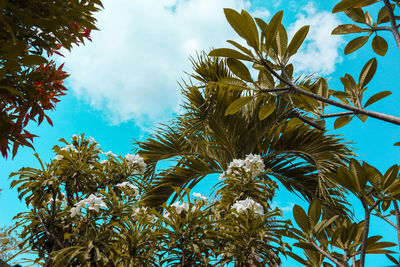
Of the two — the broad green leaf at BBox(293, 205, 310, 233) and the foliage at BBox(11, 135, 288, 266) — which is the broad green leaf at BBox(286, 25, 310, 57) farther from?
the foliage at BBox(11, 135, 288, 266)

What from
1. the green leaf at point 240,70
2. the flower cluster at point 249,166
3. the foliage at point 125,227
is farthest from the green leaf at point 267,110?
the flower cluster at point 249,166

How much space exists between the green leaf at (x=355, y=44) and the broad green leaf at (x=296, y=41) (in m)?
0.23

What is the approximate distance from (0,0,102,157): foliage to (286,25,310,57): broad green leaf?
0.59m

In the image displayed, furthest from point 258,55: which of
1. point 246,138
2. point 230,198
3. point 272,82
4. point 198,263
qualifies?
point 246,138

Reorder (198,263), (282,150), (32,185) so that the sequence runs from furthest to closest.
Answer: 1. (282,150)
2. (32,185)
3. (198,263)

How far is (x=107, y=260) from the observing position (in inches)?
61.9

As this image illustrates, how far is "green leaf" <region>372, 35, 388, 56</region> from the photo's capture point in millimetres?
945

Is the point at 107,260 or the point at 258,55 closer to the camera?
the point at 258,55

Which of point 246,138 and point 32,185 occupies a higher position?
point 246,138

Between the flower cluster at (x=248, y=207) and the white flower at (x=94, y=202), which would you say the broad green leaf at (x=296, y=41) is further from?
the white flower at (x=94, y=202)

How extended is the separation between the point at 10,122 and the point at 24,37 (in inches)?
11.6

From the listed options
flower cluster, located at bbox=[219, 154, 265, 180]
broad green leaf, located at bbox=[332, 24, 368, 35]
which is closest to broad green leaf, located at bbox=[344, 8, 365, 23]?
broad green leaf, located at bbox=[332, 24, 368, 35]

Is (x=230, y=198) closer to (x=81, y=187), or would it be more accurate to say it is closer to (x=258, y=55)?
(x=81, y=187)

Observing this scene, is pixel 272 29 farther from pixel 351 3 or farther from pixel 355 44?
pixel 355 44
